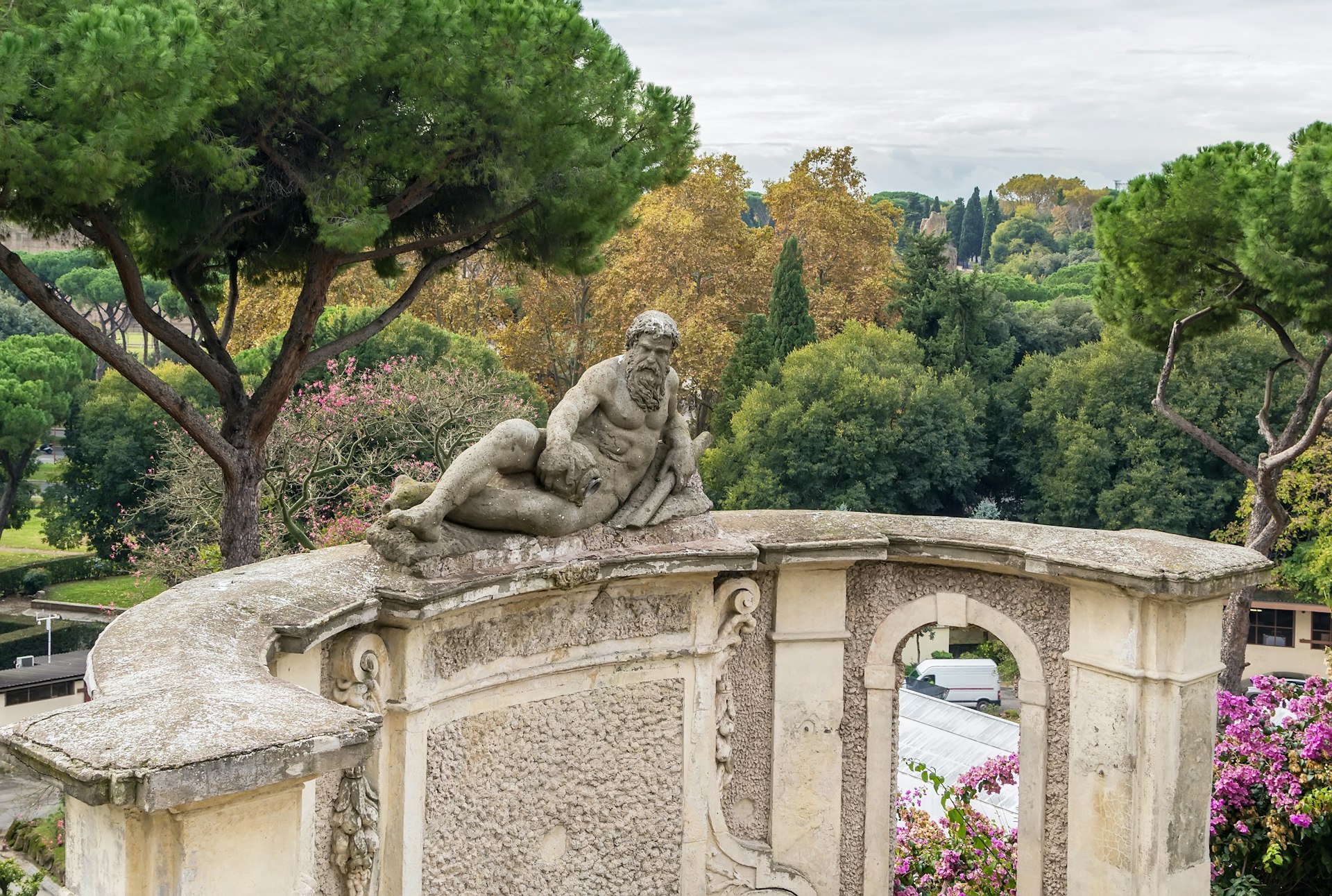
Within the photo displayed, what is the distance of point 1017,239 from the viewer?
10719cm

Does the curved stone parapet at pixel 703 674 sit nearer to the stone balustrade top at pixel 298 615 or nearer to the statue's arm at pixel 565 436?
the stone balustrade top at pixel 298 615

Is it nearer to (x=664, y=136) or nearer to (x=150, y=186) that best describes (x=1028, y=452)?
(x=664, y=136)

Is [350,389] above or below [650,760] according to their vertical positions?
above

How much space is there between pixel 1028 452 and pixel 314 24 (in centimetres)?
3055

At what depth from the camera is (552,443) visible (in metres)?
7.38

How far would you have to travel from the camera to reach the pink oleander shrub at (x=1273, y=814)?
10.2 meters

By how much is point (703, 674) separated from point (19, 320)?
5815 centimetres

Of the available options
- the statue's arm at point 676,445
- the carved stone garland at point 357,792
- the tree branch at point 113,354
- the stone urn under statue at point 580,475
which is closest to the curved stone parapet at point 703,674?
the carved stone garland at point 357,792

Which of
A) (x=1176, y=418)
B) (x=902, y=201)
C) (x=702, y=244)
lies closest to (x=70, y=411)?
(x=702, y=244)

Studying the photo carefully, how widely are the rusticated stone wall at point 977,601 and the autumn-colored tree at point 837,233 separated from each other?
3555cm

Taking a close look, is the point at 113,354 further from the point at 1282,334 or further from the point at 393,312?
the point at 1282,334

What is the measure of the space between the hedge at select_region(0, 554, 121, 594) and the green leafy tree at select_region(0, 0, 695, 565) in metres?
26.3

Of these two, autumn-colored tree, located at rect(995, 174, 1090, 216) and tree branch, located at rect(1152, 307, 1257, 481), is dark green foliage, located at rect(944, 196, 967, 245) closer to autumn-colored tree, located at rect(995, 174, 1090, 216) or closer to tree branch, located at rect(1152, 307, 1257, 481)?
autumn-colored tree, located at rect(995, 174, 1090, 216)

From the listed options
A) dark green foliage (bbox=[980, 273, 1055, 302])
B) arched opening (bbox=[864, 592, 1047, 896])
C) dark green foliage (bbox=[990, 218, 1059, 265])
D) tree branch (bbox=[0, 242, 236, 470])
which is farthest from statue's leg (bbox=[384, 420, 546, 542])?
dark green foliage (bbox=[990, 218, 1059, 265])
